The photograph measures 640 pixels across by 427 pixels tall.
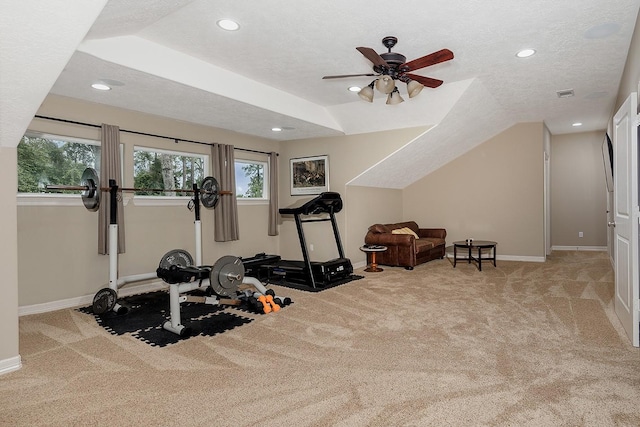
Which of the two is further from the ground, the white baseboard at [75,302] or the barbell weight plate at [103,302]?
the barbell weight plate at [103,302]

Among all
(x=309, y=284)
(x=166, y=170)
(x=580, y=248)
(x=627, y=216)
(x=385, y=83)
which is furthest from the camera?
(x=580, y=248)

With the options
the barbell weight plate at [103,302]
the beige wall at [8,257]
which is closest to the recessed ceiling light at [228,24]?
the beige wall at [8,257]

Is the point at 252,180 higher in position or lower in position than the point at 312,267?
higher

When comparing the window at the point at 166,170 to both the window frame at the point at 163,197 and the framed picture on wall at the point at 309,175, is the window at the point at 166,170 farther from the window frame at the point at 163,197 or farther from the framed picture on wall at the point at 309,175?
the framed picture on wall at the point at 309,175

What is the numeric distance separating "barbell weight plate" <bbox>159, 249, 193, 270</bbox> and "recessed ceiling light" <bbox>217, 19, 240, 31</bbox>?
7.63 feet

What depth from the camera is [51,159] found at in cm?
455

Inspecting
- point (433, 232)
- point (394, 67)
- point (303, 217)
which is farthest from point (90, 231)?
point (433, 232)

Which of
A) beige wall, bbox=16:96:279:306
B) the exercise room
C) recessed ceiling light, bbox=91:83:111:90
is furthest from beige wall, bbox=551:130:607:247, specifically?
recessed ceiling light, bbox=91:83:111:90

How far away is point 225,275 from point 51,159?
9.07 feet

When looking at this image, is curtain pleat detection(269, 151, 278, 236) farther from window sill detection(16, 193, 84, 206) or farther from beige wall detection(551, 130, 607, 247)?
beige wall detection(551, 130, 607, 247)

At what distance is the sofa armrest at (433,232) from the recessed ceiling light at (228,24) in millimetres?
6004

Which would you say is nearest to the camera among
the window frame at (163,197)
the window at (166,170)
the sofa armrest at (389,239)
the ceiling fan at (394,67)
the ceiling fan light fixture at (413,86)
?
the ceiling fan at (394,67)

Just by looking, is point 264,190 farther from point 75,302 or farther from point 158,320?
point 158,320

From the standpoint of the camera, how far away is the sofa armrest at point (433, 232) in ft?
26.1
